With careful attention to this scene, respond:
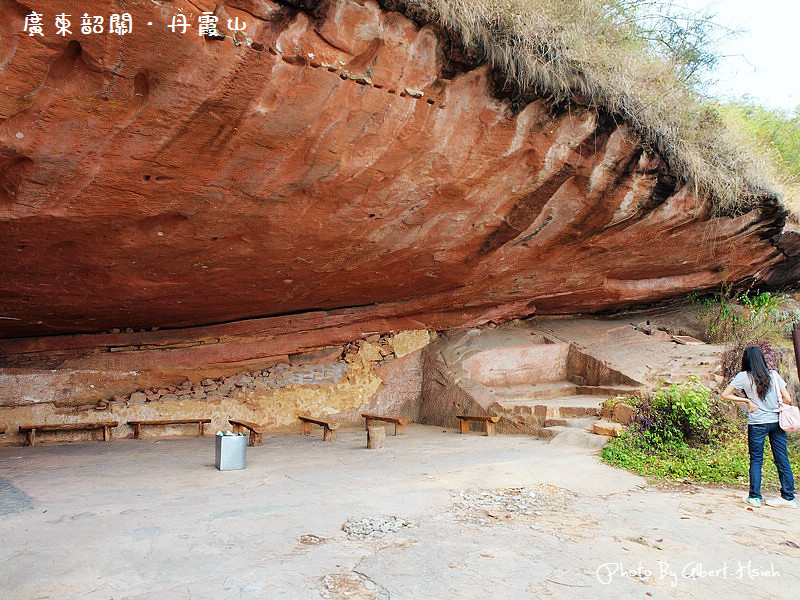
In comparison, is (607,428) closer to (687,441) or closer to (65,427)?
(687,441)

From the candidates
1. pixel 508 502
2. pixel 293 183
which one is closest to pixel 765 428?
pixel 508 502

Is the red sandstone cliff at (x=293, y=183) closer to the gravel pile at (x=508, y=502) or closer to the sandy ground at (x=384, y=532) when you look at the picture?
the sandy ground at (x=384, y=532)

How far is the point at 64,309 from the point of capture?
6270 mm

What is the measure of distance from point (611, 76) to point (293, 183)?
324 centimetres

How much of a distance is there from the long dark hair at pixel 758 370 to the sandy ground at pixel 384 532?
895 millimetres

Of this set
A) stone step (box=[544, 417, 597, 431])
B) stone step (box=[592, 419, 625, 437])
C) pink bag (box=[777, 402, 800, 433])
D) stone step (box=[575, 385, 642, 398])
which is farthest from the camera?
stone step (box=[575, 385, 642, 398])

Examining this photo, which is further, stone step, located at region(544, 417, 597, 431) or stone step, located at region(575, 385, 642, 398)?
stone step, located at region(575, 385, 642, 398)

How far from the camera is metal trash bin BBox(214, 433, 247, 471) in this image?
5180mm

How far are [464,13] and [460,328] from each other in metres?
5.79

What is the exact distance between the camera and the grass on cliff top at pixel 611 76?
435 cm

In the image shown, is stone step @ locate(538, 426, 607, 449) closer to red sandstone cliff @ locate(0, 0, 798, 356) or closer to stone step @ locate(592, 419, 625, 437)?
stone step @ locate(592, 419, 625, 437)

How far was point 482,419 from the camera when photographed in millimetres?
7074

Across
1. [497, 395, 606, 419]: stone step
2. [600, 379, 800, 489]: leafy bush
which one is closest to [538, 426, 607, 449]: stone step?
[600, 379, 800, 489]: leafy bush

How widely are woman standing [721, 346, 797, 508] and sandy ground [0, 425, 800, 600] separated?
0.24m
